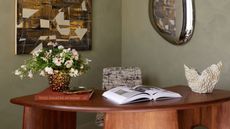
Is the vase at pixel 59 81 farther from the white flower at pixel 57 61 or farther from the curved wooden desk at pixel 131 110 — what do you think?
the curved wooden desk at pixel 131 110

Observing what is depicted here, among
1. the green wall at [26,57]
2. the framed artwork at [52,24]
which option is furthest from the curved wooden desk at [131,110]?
the framed artwork at [52,24]

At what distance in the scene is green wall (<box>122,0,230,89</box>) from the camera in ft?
10.3

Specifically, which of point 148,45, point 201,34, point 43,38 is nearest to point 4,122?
point 43,38

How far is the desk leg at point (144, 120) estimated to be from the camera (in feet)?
6.16

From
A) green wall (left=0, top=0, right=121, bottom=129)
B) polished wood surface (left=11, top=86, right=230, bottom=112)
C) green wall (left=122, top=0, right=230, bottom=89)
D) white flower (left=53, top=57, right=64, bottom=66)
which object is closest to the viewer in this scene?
polished wood surface (left=11, top=86, right=230, bottom=112)

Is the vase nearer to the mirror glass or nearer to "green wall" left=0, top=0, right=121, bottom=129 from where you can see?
"green wall" left=0, top=0, right=121, bottom=129

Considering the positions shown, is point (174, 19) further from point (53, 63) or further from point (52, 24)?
point (53, 63)

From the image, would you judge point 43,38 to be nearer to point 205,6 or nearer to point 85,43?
point 85,43

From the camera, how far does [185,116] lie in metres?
2.48

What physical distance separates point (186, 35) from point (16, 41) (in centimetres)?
171

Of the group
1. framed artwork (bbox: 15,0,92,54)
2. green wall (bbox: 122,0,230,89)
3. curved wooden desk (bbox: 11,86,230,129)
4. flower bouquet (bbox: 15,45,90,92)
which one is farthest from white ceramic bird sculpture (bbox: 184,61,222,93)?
framed artwork (bbox: 15,0,92,54)

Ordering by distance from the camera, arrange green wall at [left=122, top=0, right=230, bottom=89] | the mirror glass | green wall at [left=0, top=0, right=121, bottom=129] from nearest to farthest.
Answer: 1. green wall at [left=0, top=0, right=121, bottom=129]
2. green wall at [left=122, top=0, right=230, bottom=89]
3. the mirror glass

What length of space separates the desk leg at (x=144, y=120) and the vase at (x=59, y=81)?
39cm

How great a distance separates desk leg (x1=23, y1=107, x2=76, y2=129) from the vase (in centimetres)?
18
